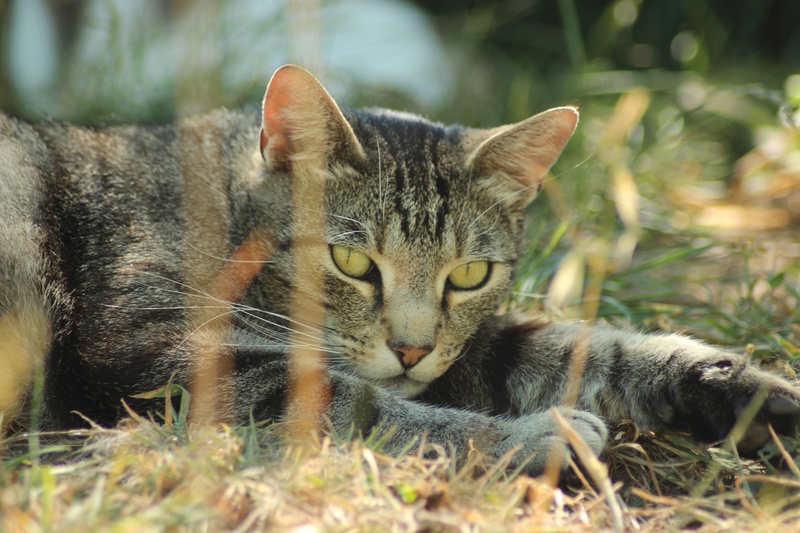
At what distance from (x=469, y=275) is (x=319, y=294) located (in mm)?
488

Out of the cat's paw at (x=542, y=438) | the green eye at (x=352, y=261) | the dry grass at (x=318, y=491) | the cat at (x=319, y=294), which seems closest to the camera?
the dry grass at (x=318, y=491)

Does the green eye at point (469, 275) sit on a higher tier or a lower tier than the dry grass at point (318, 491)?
higher

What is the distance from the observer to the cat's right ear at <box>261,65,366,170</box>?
2.23 metres

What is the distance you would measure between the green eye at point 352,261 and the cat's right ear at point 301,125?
A: 0.95 feet

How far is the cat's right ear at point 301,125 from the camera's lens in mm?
2230

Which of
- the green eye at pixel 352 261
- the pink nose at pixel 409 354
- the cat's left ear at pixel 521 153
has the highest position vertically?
the cat's left ear at pixel 521 153

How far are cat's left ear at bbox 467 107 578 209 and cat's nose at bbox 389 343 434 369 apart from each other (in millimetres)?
651

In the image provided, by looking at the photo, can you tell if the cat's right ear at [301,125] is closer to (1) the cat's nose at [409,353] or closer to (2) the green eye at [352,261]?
(2) the green eye at [352,261]

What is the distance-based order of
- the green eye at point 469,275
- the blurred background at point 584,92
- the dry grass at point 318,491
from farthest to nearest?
the blurred background at point 584,92 → the green eye at point 469,275 → the dry grass at point 318,491

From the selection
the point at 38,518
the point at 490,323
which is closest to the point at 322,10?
the point at 490,323

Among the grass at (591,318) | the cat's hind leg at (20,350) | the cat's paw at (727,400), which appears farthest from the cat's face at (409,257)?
the cat's hind leg at (20,350)

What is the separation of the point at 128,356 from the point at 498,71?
11.9 ft

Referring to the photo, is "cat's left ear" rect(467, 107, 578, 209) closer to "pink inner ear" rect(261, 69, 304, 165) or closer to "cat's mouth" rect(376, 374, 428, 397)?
"pink inner ear" rect(261, 69, 304, 165)

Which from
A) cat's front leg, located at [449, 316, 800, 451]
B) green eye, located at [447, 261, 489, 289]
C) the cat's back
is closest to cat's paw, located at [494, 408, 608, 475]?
cat's front leg, located at [449, 316, 800, 451]
